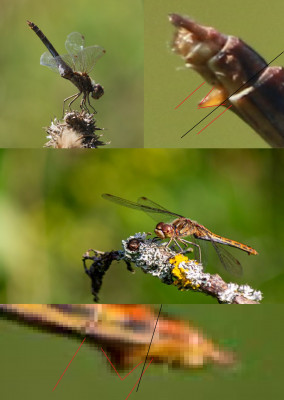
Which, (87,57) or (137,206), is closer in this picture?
(87,57)

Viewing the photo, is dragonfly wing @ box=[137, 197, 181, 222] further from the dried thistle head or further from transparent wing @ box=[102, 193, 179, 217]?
the dried thistle head

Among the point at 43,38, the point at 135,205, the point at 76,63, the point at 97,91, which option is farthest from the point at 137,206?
the point at 43,38

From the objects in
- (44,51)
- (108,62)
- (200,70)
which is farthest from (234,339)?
Result: (44,51)

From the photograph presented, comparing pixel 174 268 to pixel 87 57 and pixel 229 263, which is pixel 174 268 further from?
pixel 87 57

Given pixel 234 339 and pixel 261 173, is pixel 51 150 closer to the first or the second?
pixel 261 173

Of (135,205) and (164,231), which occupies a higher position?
(135,205)

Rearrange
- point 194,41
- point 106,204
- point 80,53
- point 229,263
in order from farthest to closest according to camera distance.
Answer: point 106,204 → point 229,263 → point 80,53 → point 194,41

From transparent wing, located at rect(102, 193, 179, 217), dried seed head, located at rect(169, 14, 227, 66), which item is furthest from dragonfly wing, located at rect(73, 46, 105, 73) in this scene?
transparent wing, located at rect(102, 193, 179, 217)
